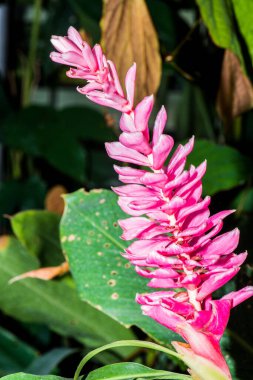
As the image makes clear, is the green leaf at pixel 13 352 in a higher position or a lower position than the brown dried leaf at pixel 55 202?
lower

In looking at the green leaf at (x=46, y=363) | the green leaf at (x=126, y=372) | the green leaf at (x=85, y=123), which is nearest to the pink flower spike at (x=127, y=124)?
the green leaf at (x=126, y=372)

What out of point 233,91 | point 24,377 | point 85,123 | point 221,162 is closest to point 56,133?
point 85,123

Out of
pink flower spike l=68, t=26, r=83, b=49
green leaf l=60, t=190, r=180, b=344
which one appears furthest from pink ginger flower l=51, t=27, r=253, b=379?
green leaf l=60, t=190, r=180, b=344

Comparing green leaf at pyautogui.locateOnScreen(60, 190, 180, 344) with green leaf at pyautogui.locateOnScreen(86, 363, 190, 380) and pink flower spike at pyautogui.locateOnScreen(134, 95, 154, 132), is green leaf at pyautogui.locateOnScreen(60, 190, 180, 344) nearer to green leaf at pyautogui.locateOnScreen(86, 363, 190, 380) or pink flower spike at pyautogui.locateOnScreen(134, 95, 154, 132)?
green leaf at pyautogui.locateOnScreen(86, 363, 190, 380)

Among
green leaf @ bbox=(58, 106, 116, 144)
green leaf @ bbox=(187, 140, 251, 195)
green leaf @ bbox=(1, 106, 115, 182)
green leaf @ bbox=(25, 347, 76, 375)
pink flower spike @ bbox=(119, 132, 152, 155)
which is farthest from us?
green leaf @ bbox=(58, 106, 116, 144)

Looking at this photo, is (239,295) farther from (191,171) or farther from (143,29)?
(143,29)

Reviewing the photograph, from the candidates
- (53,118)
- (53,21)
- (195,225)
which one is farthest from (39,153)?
(195,225)

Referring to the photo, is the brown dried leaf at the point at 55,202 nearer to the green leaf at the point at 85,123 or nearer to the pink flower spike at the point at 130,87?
the green leaf at the point at 85,123
